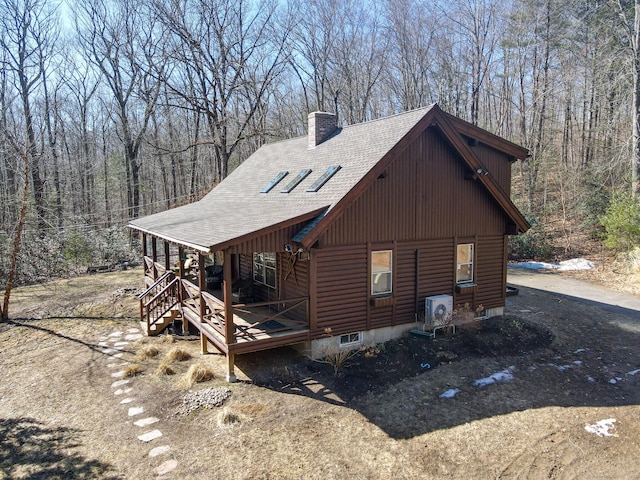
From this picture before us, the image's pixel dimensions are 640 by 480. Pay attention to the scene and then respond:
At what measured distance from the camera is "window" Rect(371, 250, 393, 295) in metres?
10.9

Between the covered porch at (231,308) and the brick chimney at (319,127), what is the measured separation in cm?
450

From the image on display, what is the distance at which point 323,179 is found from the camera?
1139 cm

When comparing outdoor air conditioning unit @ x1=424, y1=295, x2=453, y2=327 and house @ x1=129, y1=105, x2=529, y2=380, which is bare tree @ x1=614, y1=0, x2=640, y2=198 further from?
outdoor air conditioning unit @ x1=424, y1=295, x2=453, y2=327

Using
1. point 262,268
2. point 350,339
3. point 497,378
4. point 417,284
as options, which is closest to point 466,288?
point 417,284

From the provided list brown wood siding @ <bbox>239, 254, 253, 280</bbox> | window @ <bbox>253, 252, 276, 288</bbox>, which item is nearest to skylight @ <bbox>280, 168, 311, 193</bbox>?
window @ <bbox>253, 252, 276, 288</bbox>

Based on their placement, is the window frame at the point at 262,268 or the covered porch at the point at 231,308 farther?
the window frame at the point at 262,268

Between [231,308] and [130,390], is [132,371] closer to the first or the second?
[130,390]

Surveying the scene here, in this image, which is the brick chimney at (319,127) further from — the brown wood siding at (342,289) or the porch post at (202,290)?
the porch post at (202,290)

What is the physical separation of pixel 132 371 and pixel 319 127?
30.5 ft

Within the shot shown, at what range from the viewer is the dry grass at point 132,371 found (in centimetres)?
986

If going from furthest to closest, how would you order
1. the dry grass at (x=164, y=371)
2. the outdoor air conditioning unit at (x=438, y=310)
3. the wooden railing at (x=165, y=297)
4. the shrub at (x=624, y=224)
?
the shrub at (x=624, y=224)
the wooden railing at (x=165, y=297)
the outdoor air conditioning unit at (x=438, y=310)
the dry grass at (x=164, y=371)

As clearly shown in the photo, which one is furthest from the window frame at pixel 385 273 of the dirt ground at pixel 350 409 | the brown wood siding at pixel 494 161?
the brown wood siding at pixel 494 161

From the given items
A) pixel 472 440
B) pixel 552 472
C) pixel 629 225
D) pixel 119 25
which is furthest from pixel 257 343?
pixel 119 25

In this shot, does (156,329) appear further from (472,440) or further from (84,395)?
(472,440)
